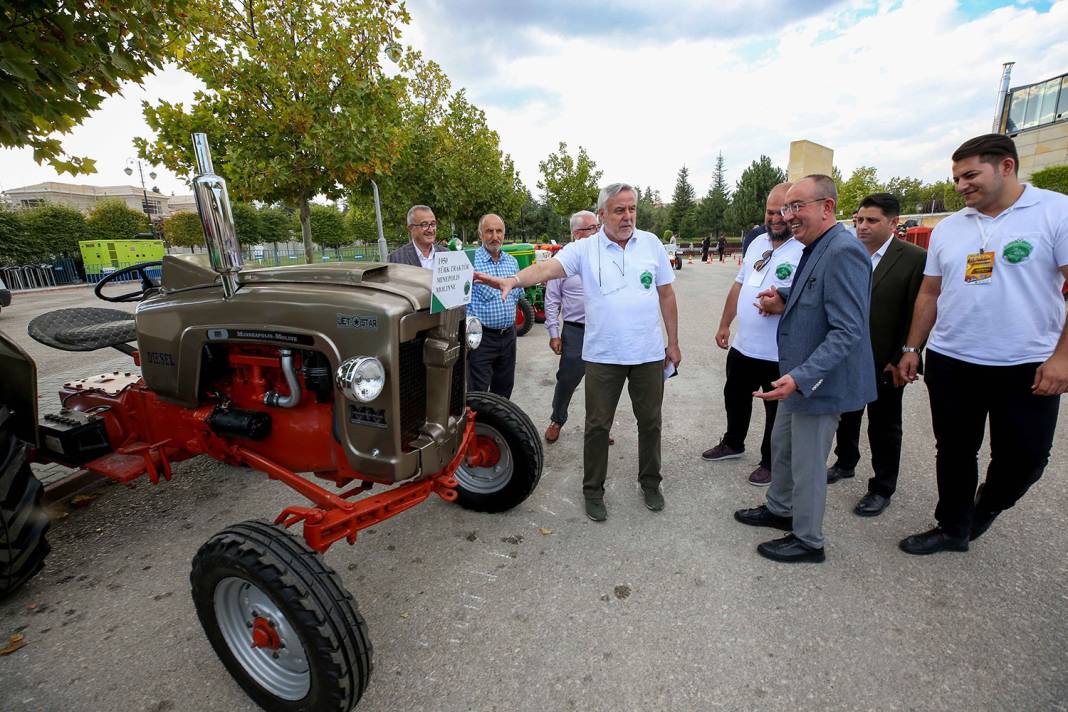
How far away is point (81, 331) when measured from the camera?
9.80ft

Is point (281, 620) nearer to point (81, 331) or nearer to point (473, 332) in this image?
point (473, 332)

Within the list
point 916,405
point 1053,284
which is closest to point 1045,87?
point 916,405

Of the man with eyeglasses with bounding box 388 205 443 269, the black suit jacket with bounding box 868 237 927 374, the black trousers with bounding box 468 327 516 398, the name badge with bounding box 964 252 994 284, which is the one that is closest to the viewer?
the name badge with bounding box 964 252 994 284

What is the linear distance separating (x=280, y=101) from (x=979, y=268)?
25.9ft

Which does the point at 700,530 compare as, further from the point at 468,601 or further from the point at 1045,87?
the point at 1045,87

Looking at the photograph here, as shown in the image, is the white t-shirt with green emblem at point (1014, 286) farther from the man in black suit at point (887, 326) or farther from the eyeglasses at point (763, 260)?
the eyeglasses at point (763, 260)

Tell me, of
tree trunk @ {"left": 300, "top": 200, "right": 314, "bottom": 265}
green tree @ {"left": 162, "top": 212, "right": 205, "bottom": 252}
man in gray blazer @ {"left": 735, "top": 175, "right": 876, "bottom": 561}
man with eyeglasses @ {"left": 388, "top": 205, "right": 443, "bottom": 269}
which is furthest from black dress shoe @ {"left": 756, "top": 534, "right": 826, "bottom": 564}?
green tree @ {"left": 162, "top": 212, "right": 205, "bottom": 252}

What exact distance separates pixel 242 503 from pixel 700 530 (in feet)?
9.44

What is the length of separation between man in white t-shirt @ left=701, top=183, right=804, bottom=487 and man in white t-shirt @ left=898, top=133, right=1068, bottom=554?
76 cm

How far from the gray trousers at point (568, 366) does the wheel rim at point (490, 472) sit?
3.81 ft

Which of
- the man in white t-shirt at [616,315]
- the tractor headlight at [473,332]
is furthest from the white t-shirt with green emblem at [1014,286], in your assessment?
the tractor headlight at [473,332]

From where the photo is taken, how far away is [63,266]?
22.0m

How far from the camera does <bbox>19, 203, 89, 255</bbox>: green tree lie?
2216 centimetres

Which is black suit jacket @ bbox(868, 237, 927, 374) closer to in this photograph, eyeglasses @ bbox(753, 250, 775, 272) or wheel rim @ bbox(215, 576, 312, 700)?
eyeglasses @ bbox(753, 250, 775, 272)
